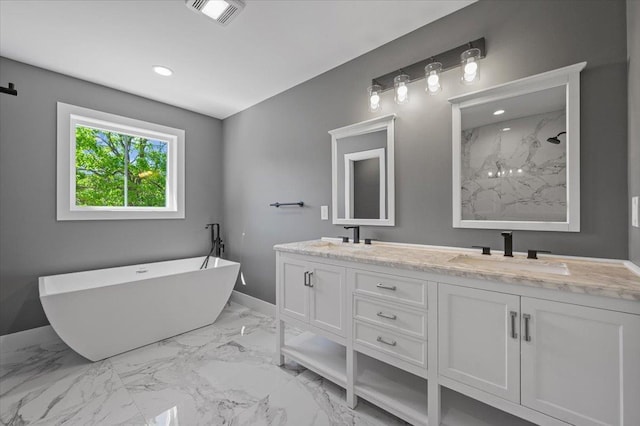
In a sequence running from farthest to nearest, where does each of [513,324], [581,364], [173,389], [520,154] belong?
[173,389]
[520,154]
[513,324]
[581,364]

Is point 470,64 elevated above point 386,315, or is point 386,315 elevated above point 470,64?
point 470,64

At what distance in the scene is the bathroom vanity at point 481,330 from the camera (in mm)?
956

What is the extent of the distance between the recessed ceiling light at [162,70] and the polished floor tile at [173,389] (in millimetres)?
2587

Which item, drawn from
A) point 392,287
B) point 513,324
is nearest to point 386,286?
point 392,287

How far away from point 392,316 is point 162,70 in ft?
9.67

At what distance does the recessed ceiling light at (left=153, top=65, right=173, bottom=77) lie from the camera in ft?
8.21

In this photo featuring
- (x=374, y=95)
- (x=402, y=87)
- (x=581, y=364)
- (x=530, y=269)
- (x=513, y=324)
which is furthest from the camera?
(x=374, y=95)

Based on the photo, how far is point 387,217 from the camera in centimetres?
213

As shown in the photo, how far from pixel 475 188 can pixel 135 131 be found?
364 centimetres

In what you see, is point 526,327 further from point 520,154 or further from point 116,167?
point 116,167

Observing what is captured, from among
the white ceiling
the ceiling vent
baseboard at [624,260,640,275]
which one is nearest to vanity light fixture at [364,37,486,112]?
the white ceiling

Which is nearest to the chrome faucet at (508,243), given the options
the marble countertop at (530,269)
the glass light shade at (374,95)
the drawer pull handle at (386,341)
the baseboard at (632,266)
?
the marble countertop at (530,269)

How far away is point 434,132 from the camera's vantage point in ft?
6.23

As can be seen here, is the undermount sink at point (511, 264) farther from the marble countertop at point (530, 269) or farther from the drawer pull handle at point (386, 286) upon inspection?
the drawer pull handle at point (386, 286)
